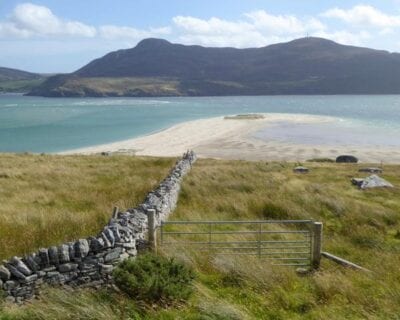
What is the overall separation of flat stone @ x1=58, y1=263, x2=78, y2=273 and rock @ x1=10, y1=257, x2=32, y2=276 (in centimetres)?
53

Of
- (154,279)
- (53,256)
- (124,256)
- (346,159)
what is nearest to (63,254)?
(53,256)

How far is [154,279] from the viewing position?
8.10m

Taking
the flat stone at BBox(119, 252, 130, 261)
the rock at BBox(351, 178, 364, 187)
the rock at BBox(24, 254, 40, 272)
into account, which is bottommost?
the rock at BBox(351, 178, 364, 187)

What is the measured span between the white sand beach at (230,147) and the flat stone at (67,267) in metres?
44.6

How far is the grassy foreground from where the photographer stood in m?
7.70

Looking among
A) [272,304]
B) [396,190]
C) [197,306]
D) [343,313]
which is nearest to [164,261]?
[197,306]

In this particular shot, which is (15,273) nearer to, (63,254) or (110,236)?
(63,254)

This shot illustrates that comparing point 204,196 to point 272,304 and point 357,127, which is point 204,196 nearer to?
point 272,304

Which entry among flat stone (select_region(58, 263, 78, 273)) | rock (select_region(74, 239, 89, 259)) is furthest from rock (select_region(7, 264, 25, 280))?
rock (select_region(74, 239, 89, 259))

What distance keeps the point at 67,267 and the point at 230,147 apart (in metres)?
55.7

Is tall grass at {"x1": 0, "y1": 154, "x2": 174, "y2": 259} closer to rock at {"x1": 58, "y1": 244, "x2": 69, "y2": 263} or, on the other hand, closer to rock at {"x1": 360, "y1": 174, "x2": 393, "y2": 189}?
rock at {"x1": 58, "y1": 244, "x2": 69, "y2": 263}

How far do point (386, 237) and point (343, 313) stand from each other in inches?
332

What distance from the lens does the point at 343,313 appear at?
7.85 m

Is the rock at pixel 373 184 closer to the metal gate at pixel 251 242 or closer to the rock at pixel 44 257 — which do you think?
the metal gate at pixel 251 242
